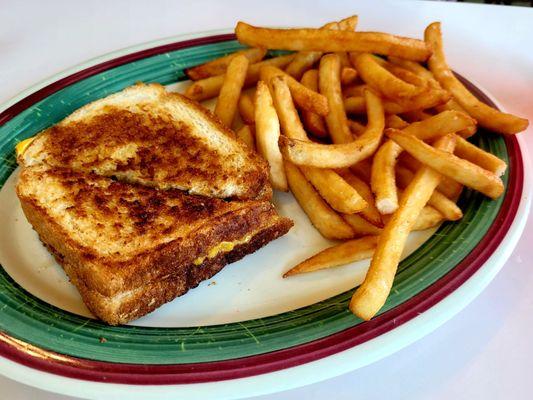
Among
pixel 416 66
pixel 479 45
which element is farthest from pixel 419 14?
pixel 416 66

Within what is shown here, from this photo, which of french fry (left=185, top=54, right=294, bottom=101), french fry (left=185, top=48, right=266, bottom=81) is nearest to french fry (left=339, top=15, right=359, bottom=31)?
french fry (left=185, top=54, right=294, bottom=101)

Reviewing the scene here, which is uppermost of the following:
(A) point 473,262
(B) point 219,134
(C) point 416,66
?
(C) point 416,66

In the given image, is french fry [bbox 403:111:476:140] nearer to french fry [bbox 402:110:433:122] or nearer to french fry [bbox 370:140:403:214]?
french fry [bbox 370:140:403:214]

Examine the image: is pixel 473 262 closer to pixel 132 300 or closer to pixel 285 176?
pixel 285 176

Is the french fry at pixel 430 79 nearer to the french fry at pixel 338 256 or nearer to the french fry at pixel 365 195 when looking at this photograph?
the french fry at pixel 365 195

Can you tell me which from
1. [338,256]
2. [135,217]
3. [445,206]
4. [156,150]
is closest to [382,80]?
[445,206]

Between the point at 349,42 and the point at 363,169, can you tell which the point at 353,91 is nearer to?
the point at 349,42
